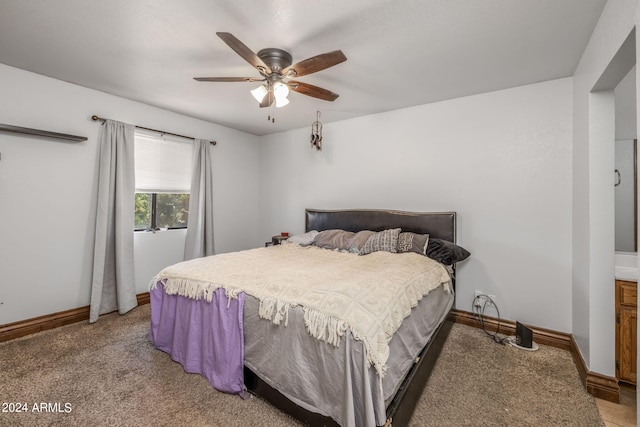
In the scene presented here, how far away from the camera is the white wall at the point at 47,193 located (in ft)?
8.49

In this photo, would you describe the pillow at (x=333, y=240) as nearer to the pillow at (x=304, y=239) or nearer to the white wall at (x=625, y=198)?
the pillow at (x=304, y=239)

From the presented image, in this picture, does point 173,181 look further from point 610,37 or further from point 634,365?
point 634,365

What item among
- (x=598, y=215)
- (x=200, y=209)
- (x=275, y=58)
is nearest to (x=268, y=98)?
(x=275, y=58)

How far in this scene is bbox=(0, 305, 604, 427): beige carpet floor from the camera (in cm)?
164

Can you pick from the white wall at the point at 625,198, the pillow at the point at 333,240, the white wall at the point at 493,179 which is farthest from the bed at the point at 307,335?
the white wall at the point at 625,198

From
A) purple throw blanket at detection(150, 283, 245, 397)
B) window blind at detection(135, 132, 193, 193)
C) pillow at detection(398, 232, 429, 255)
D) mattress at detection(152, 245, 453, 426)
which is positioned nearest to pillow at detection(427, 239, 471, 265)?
pillow at detection(398, 232, 429, 255)

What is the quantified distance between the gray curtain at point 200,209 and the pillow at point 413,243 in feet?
8.87

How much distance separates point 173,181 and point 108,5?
2.36 meters

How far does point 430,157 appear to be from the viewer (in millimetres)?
3303

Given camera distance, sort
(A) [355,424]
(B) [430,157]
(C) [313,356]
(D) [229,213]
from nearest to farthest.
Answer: (A) [355,424] → (C) [313,356] → (B) [430,157] → (D) [229,213]

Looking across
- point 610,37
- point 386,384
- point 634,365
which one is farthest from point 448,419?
point 610,37

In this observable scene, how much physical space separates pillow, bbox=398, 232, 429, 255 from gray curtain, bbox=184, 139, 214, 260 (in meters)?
2.70

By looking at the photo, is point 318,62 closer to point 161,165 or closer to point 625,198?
point 161,165

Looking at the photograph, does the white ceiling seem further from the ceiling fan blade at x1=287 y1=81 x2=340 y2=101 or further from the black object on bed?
the black object on bed
